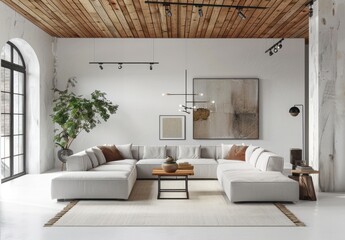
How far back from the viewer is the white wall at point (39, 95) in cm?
1048

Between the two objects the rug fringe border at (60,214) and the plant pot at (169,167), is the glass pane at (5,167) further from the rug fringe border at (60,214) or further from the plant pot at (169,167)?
the plant pot at (169,167)

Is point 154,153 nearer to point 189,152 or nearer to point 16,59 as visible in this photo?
point 189,152

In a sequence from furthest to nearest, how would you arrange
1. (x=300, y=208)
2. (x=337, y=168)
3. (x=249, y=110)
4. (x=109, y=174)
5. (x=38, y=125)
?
(x=249, y=110), (x=38, y=125), (x=337, y=168), (x=109, y=174), (x=300, y=208)

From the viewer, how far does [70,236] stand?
5.20 metres

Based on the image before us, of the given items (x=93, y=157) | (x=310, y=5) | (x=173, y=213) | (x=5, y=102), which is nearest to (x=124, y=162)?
(x=93, y=157)

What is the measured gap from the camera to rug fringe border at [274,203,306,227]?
19.0 ft

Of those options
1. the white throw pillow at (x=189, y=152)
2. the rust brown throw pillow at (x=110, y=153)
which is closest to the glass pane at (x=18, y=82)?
the rust brown throw pillow at (x=110, y=153)

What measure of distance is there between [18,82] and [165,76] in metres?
3.71

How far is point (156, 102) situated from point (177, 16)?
314 centimetres

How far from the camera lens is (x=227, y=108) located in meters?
12.2

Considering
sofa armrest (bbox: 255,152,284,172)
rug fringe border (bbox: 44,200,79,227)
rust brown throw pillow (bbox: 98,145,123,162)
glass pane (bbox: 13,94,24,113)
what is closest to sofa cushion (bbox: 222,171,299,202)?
sofa armrest (bbox: 255,152,284,172)

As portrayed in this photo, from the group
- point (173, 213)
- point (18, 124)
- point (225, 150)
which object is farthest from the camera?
point (225, 150)

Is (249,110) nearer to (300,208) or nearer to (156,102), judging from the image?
(156,102)

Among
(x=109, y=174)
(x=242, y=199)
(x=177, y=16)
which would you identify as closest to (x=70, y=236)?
(x=109, y=174)
